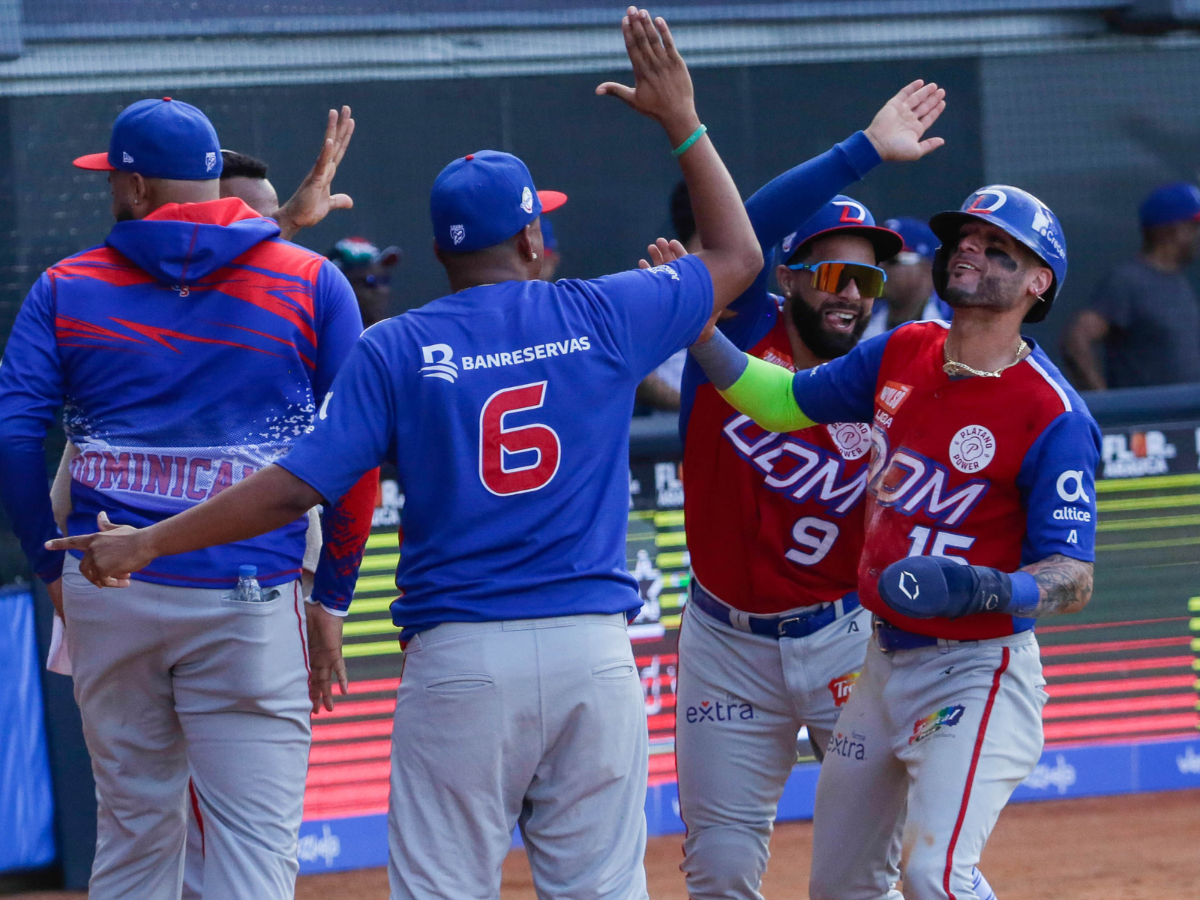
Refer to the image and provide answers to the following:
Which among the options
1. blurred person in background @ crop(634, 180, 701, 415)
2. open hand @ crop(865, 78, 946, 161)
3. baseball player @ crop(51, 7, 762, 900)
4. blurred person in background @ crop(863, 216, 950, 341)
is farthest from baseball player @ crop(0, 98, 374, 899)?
blurred person in background @ crop(863, 216, 950, 341)

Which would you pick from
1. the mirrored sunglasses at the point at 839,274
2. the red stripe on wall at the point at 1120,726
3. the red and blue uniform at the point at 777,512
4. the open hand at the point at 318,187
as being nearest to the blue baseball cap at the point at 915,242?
the red stripe on wall at the point at 1120,726

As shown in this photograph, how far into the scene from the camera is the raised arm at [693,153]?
9.75ft

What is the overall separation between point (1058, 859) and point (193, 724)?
344 centimetres

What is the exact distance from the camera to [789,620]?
368cm

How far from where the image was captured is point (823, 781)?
3.44 metres

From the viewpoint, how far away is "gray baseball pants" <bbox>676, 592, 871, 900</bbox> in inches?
143

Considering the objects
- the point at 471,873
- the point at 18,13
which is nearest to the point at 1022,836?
the point at 471,873

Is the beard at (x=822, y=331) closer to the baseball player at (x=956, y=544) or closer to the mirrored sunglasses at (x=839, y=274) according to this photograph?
the mirrored sunglasses at (x=839, y=274)

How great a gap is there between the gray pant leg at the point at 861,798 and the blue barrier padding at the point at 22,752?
10.1 feet

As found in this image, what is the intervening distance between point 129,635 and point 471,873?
3.10 ft

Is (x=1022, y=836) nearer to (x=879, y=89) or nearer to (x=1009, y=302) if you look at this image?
(x=1009, y=302)

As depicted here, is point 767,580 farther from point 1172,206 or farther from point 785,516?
point 1172,206

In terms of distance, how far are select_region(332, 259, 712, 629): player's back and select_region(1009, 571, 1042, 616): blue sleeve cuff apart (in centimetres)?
78

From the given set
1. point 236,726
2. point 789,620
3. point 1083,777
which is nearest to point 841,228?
point 789,620
